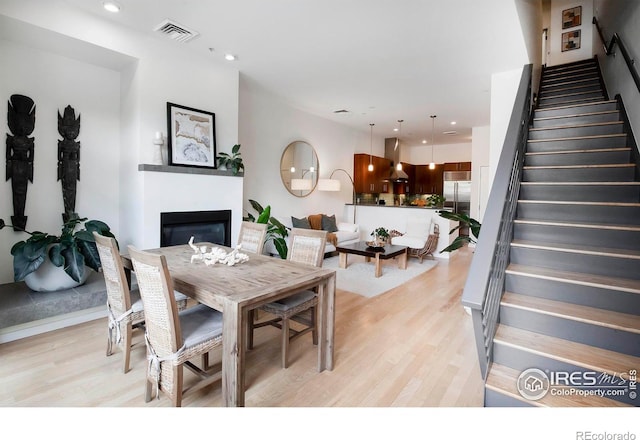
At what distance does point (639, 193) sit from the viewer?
2504 millimetres

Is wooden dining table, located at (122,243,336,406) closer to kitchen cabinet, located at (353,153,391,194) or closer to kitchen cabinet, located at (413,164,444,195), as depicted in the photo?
kitchen cabinet, located at (353,153,391,194)

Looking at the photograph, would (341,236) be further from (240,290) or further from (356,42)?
(240,290)

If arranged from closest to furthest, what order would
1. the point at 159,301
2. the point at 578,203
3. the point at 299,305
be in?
the point at 159,301 < the point at 299,305 < the point at 578,203

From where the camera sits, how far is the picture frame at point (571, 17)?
6.28 meters

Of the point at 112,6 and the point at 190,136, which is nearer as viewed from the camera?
the point at 112,6

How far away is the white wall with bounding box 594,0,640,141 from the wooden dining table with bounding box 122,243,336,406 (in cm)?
319

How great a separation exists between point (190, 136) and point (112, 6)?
53.5 inches

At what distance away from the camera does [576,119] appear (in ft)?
11.7

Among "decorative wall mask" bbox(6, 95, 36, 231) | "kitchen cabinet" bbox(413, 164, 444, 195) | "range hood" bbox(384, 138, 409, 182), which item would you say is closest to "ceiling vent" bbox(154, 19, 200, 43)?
"decorative wall mask" bbox(6, 95, 36, 231)

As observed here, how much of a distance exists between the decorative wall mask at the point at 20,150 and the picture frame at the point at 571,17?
9096mm

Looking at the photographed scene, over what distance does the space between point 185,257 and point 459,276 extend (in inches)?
164

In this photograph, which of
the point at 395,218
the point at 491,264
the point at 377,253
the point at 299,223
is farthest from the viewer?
the point at 395,218

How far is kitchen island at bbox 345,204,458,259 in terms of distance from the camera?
638cm

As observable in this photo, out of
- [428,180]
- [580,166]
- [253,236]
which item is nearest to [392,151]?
[428,180]
